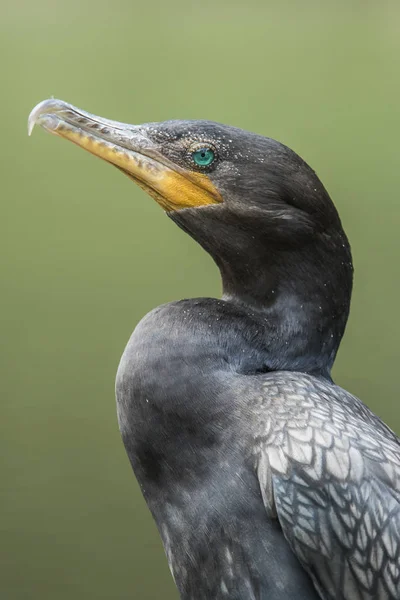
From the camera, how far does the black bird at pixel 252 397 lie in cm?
168

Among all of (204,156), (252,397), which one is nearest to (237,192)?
(204,156)

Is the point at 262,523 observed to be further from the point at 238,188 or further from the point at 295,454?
the point at 238,188

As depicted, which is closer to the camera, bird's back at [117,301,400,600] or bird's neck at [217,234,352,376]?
bird's back at [117,301,400,600]

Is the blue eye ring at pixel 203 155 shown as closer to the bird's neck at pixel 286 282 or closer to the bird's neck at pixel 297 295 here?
the bird's neck at pixel 286 282

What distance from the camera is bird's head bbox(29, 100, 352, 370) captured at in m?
1.84

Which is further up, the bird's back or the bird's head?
the bird's head

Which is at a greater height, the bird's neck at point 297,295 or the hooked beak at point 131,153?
the hooked beak at point 131,153

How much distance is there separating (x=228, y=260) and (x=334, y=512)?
1.78 ft

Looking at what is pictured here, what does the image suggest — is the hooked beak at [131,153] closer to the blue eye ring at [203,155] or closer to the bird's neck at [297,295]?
the blue eye ring at [203,155]

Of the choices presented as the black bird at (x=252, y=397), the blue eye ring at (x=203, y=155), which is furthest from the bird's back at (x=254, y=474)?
the blue eye ring at (x=203, y=155)

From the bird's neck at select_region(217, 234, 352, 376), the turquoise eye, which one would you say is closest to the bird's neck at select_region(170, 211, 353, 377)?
the bird's neck at select_region(217, 234, 352, 376)

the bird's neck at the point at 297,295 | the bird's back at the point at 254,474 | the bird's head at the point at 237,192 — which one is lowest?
the bird's back at the point at 254,474

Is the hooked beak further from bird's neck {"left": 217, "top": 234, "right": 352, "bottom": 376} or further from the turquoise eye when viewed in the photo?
bird's neck {"left": 217, "top": 234, "right": 352, "bottom": 376}

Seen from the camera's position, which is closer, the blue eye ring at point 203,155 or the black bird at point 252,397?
the black bird at point 252,397
